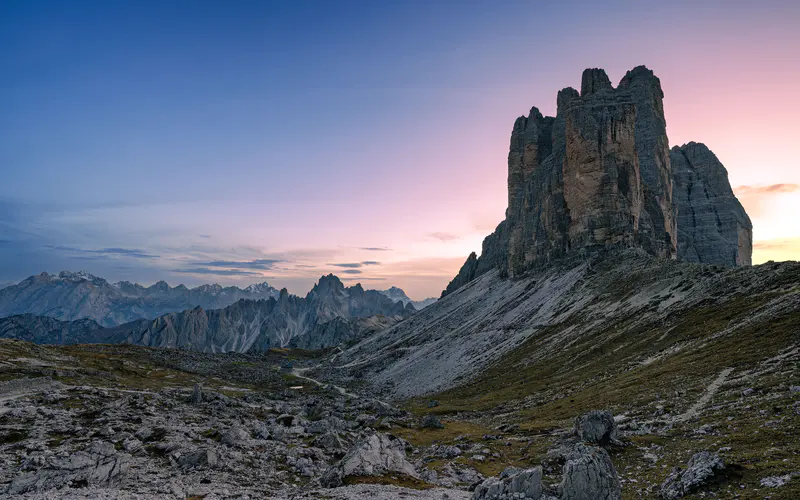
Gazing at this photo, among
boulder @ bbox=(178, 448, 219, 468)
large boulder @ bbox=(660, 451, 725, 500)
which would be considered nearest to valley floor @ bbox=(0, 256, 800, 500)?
boulder @ bbox=(178, 448, 219, 468)

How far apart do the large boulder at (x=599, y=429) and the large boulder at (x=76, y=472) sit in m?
35.8

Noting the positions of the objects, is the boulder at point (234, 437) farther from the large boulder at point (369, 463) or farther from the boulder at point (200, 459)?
the large boulder at point (369, 463)

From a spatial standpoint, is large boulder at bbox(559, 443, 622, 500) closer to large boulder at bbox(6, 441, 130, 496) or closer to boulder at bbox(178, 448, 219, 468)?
boulder at bbox(178, 448, 219, 468)

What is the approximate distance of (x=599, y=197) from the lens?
158125 millimetres

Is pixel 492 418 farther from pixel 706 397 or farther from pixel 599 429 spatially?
pixel 599 429

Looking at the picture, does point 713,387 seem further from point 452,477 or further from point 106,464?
point 106,464

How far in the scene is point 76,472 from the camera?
27625mm

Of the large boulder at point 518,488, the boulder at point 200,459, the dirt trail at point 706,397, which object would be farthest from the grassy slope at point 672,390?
the boulder at point 200,459

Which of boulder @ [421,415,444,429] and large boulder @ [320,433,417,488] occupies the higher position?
large boulder @ [320,433,417,488]

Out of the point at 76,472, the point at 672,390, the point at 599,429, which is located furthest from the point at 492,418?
the point at 76,472

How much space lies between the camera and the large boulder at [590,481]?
21484mm

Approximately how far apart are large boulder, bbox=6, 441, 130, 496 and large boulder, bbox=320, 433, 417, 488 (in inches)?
577

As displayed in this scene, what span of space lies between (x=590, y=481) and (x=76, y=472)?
33.1m

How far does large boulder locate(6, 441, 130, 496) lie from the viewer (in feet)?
83.3
